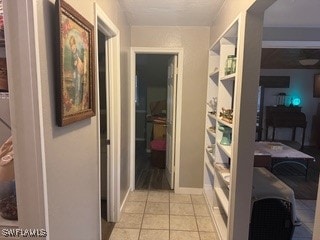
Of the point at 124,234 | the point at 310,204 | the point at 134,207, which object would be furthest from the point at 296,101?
the point at 124,234

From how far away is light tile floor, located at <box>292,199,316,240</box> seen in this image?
2494mm

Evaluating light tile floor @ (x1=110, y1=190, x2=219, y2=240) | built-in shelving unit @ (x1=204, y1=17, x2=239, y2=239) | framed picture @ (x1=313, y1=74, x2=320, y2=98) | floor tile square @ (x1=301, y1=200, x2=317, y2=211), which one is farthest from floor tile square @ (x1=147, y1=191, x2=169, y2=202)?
framed picture @ (x1=313, y1=74, x2=320, y2=98)

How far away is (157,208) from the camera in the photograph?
2945 mm

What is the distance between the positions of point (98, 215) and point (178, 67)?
2.16 metres

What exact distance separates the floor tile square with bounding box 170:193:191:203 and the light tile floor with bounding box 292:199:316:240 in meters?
1.29

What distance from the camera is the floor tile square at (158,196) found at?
3.18 meters

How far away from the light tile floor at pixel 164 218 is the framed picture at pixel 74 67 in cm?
153

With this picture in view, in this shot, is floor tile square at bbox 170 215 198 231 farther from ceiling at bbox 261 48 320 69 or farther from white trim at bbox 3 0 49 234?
ceiling at bbox 261 48 320 69

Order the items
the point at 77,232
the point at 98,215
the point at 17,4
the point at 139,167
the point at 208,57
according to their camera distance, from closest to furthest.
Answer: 1. the point at 17,4
2. the point at 77,232
3. the point at 98,215
4. the point at 208,57
5. the point at 139,167

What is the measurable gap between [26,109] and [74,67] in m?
0.42

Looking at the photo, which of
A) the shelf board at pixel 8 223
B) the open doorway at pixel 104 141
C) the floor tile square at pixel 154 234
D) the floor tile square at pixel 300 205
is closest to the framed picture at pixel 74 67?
the shelf board at pixel 8 223

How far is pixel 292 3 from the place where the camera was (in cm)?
233

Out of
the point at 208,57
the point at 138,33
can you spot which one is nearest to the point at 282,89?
the point at 208,57

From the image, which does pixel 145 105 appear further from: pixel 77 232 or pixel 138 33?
pixel 77 232
